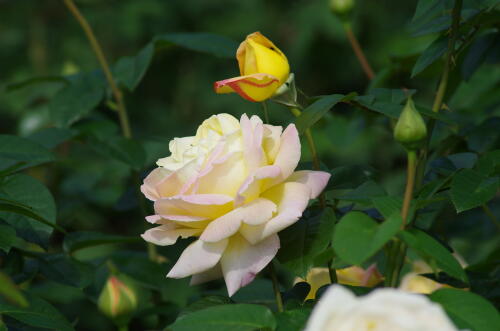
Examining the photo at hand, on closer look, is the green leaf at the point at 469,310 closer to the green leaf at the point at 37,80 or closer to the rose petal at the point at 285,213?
the rose petal at the point at 285,213

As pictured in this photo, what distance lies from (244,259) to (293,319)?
63 millimetres

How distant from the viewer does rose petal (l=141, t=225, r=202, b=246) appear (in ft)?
1.99

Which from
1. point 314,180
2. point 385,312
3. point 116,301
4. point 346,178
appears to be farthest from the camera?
point 116,301

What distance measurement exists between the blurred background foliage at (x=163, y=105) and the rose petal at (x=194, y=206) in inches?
9.1

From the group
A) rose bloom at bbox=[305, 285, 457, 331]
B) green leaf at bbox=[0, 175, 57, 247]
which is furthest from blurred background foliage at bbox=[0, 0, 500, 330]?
rose bloom at bbox=[305, 285, 457, 331]

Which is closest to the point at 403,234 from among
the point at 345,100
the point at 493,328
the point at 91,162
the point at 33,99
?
the point at 493,328

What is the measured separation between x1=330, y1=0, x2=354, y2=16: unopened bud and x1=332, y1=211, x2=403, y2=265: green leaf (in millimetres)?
727

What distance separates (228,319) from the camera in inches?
20.6

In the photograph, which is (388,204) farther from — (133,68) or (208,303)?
(133,68)

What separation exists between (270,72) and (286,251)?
0.50ft

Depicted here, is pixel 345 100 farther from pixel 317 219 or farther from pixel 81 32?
pixel 81 32

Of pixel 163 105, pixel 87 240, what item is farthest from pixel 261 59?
pixel 163 105

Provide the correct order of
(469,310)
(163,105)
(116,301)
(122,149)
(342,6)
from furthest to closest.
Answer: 1. (163,105)
2. (342,6)
3. (122,149)
4. (116,301)
5. (469,310)

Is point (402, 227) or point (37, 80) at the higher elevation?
point (402, 227)
